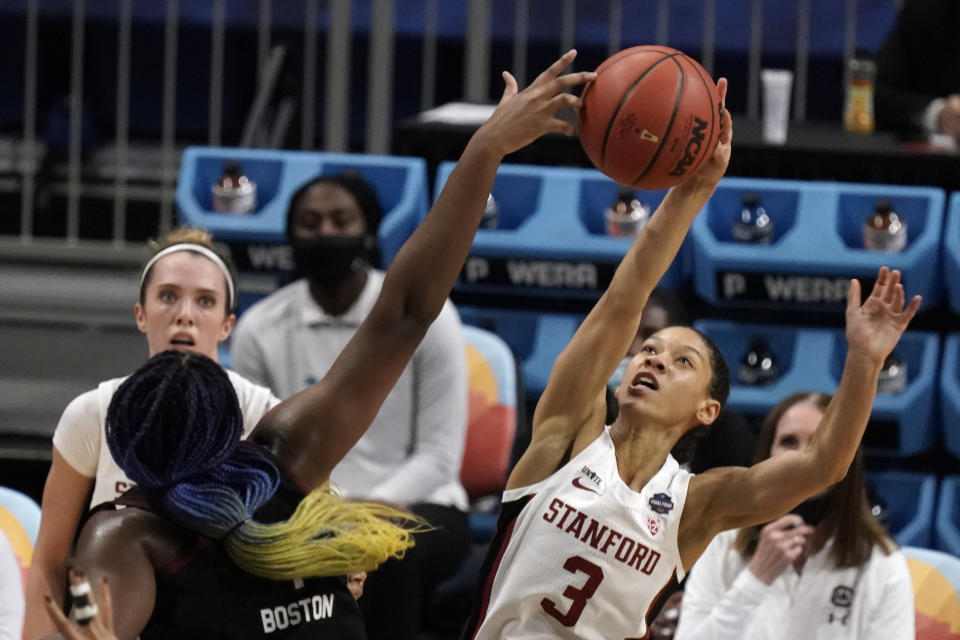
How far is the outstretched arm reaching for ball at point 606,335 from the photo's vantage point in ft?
10.9

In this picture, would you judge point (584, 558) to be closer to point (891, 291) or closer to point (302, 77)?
point (891, 291)

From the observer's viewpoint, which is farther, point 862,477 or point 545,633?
point 862,477

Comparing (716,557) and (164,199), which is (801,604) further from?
(164,199)

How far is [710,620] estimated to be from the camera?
13.5 ft

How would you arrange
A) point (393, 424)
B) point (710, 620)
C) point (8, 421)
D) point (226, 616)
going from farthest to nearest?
point (8, 421)
point (393, 424)
point (710, 620)
point (226, 616)

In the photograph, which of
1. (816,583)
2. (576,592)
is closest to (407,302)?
(576,592)

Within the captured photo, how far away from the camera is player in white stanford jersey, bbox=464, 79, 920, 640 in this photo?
323 centimetres

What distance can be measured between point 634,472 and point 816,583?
98 centimetres

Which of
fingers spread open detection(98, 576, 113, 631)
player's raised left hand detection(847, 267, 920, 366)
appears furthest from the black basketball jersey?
player's raised left hand detection(847, 267, 920, 366)

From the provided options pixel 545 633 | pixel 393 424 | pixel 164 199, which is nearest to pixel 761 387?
pixel 393 424

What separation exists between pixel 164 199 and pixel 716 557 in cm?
A: 400

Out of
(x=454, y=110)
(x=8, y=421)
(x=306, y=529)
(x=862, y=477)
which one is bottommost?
(x=8, y=421)

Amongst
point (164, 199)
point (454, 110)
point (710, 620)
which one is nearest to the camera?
point (710, 620)

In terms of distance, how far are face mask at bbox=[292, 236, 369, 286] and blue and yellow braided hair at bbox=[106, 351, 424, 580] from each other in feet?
8.63
